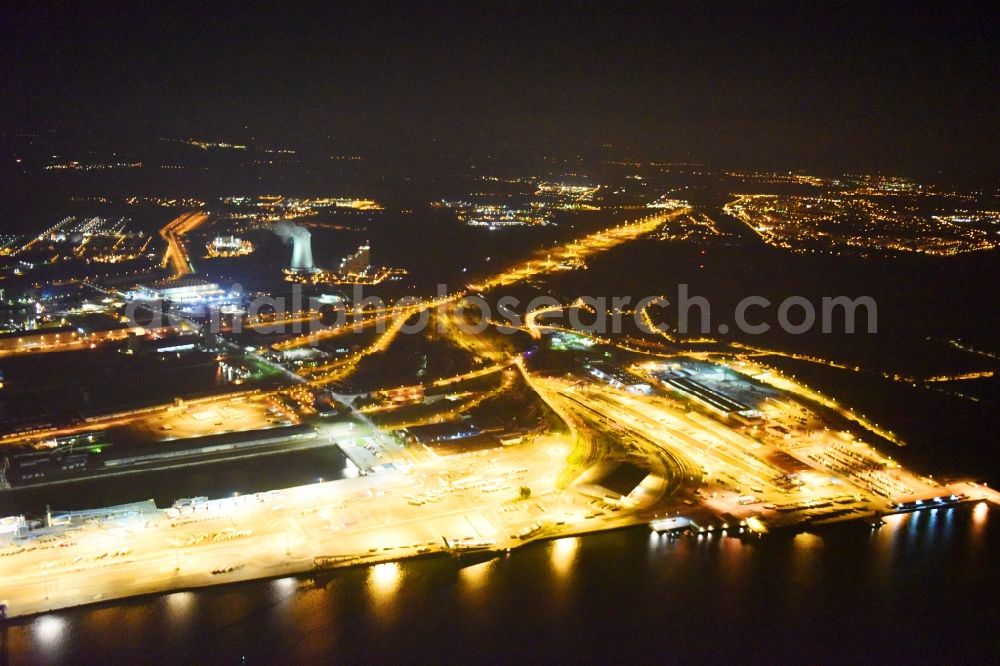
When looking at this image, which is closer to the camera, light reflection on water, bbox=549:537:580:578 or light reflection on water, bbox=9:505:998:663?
light reflection on water, bbox=9:505:998:663

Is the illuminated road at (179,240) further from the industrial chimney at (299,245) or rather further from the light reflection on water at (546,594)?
the light reflection on water at (546,594)

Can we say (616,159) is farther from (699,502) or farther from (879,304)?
(699,502)

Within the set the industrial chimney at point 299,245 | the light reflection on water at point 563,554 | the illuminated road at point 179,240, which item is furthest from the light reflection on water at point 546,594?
the industrial chimney at point 299,245

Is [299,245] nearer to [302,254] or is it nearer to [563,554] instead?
[302,254]

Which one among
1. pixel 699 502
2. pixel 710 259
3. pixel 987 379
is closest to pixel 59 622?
pixel 699 502

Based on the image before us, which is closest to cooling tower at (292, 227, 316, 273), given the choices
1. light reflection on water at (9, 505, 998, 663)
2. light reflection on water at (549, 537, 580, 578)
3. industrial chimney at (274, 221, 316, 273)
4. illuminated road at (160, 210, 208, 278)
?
industrial chimney at (274, 221, 316, 273)

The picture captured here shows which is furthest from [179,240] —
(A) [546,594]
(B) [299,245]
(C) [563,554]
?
(A) [546,594]

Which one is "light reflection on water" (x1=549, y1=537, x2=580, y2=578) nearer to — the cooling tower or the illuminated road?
the cooling tower

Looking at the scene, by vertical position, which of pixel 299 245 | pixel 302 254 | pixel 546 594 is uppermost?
pixel 299 245
